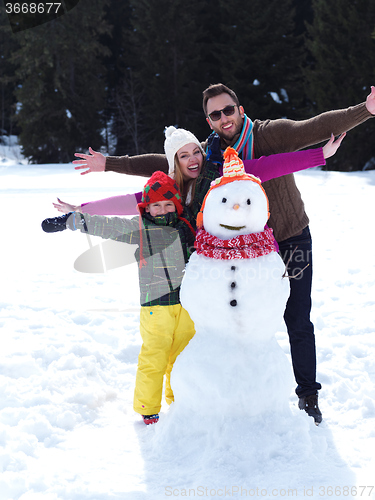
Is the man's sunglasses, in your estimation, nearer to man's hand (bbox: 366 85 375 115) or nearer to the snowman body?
the snowman body

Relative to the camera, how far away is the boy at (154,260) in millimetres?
2381

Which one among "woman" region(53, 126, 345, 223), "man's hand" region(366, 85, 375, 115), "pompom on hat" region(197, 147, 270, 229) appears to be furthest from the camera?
"man's hand" region(366, 85, 375, 115)

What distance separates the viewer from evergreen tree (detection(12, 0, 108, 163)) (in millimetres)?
17781

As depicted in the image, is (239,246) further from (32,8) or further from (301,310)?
(32,8)

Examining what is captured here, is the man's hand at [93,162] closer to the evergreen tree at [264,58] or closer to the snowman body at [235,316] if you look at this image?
the snowman body at [235,316]

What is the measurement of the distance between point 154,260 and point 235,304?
0.61m

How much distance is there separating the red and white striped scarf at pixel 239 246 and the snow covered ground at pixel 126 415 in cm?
74

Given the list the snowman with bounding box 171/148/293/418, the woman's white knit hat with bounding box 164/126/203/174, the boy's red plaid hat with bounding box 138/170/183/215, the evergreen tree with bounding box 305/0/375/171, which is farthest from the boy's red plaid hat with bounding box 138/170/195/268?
the evergreen tree with bounding box 305/0/375/171

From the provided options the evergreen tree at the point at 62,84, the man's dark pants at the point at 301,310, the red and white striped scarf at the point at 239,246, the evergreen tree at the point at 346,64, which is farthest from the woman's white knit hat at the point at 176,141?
the evergreen tree at the point at 62,84

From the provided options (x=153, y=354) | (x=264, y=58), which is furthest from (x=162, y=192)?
(x=264, y=58)

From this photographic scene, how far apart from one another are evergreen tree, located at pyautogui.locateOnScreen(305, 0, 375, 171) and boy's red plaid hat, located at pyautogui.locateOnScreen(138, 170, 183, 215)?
14.5 metres

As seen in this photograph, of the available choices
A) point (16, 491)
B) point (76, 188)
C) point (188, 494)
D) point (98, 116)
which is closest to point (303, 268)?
point (188, 494)

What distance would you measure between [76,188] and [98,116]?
428 inches

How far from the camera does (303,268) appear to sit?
7.90ft
